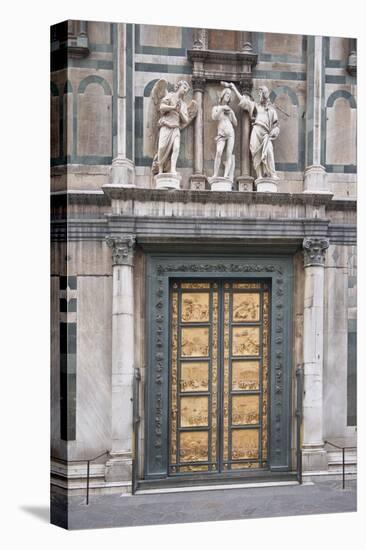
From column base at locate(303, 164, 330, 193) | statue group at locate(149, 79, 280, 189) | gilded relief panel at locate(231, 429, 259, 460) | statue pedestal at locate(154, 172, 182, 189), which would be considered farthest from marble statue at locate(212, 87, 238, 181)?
gilded relief panel at locate(231, 429, 259, 460)

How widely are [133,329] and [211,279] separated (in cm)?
118

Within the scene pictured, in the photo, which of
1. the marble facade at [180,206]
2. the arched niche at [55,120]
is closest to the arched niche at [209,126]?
the marble facade at [180,206]

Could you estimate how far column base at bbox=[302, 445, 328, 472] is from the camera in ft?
36.7

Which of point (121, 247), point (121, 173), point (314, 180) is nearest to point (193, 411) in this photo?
point (121, 247)

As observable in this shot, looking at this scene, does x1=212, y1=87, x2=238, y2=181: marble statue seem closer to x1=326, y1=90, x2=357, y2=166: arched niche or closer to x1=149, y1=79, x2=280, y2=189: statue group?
x1=149, y1=79, x2=280, y2=189: statue group

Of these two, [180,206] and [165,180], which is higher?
[165,180]

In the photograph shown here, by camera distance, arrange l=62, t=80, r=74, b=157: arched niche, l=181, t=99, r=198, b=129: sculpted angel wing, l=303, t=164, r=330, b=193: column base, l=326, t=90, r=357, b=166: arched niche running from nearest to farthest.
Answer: l=62, t=80, r=74, b=157: arched niche
l=181, t=99, r=198, b=129: sculpted angel wing
l=303, t=164, r=330, b=193: column base
l=326, t=90, r=357, b=166: arched niche

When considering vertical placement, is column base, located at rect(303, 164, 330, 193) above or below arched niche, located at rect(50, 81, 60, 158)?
below

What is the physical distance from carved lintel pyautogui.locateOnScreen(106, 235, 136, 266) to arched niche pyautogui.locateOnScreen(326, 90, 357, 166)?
276 centimetres

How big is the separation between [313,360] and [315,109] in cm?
320

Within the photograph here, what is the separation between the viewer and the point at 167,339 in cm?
1095

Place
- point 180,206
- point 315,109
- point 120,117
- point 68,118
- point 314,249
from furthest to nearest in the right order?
point 315,109 → point 314,249 → point 180,206 → point 120,117 → point 68,118

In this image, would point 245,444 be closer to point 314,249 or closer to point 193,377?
point 193,377

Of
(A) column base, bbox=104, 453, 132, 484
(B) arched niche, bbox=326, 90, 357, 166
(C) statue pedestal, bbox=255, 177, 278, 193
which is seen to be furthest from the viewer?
(B) arched niche, bbox=326, 90, 357, 166
